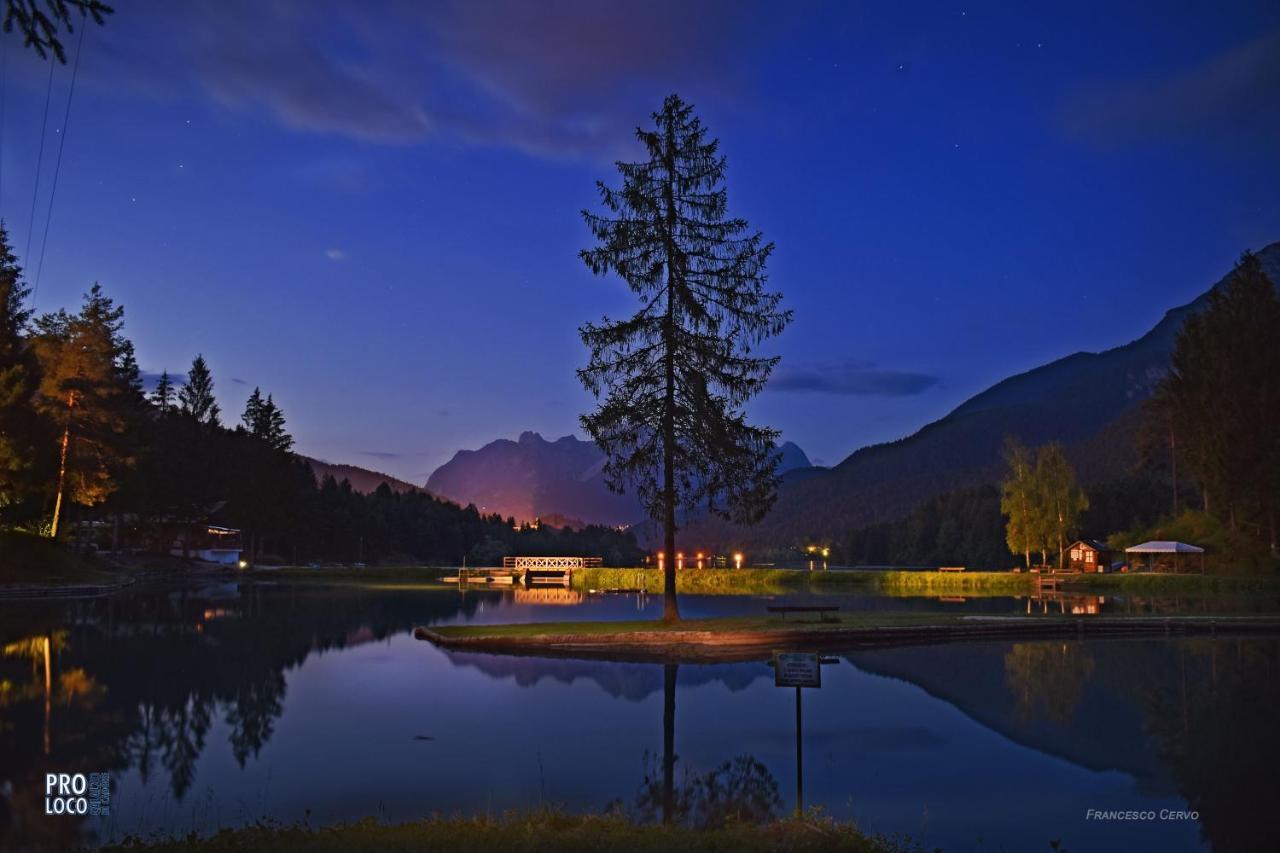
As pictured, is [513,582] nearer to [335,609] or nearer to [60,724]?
[335,609]

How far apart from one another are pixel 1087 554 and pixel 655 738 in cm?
9624

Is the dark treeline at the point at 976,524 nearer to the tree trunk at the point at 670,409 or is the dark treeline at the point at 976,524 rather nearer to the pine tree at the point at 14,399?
the tree trunk at the point at 670,409

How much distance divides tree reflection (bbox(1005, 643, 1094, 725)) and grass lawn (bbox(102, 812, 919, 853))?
35.0 ft

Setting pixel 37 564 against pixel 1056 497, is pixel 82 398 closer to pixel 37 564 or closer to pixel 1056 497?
pixel 37 564

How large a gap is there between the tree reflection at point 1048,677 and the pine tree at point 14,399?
179ft

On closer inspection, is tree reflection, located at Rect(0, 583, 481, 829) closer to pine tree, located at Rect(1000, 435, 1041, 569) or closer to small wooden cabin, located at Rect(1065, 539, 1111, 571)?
pine tree, located at Rect(1000, 435, 1041, 569)

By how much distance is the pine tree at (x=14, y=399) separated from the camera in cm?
5441

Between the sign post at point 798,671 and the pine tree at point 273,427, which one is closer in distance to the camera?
the sign post at point 798,671

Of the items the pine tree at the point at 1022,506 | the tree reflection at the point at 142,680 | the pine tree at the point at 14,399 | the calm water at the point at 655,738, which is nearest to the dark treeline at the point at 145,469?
the pine tree at the point at 14,399

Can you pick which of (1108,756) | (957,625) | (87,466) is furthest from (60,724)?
(87,466)

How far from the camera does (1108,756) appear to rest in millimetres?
15398

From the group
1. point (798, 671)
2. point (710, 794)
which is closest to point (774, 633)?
point (710, 794)

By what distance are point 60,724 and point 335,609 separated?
36.8 metres

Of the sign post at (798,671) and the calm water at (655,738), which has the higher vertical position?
the sign post at (798,671)
